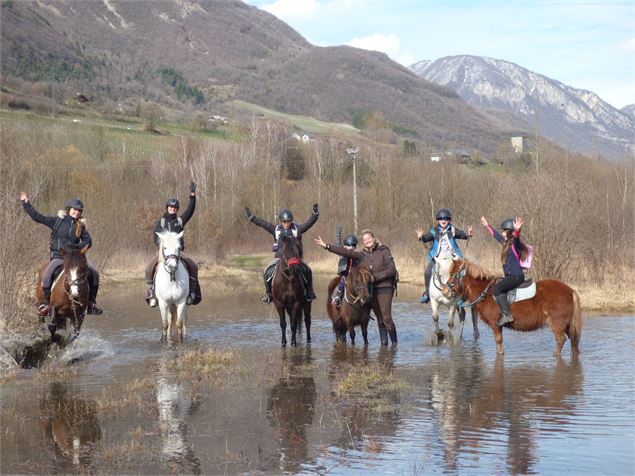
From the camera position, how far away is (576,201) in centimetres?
2641

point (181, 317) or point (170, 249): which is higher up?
point (170, 249)

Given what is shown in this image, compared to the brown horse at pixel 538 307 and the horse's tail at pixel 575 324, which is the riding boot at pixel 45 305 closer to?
the brown horse at pixel 538 307

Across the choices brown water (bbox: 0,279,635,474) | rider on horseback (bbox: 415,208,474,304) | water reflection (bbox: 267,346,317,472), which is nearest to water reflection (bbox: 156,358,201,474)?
brown water (bbox: 0,279,635,474)

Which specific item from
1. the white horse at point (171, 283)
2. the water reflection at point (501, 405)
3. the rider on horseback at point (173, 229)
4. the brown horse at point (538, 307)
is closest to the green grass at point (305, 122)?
the rider on horseback at point (173, 229)

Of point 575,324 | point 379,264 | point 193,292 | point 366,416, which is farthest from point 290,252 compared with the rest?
point 366,416

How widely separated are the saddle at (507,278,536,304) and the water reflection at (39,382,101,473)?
23.3 feet

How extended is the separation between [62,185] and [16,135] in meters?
9.59

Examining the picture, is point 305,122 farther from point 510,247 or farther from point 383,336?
point 510,247

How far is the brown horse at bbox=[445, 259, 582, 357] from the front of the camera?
14.0 metres

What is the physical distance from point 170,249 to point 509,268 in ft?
20.3

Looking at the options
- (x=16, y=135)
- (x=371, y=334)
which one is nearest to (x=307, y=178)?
(x=16, y=135)

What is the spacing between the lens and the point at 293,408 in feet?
35.1

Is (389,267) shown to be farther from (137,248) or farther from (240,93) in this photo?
(240,93)

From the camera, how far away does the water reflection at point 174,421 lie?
8.24m
